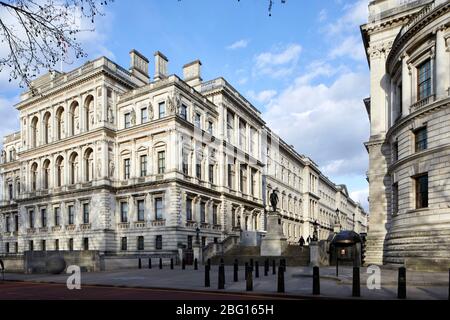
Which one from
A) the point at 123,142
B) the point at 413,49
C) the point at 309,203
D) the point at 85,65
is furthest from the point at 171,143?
the point at 309,203

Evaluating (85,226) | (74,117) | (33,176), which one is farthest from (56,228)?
(74,117)

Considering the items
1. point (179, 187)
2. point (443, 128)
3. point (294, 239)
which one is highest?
point (443, 128)

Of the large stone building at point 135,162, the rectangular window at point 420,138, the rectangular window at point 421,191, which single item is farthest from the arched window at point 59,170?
the rectangular window at point 421,191

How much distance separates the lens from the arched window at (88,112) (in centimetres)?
4866

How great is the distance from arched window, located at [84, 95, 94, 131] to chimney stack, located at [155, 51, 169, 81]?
28.3ft

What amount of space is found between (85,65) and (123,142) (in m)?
10.4

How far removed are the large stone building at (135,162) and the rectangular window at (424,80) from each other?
78.1 feet

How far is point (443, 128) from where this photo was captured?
23.0 m

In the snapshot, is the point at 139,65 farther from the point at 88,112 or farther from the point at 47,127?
the point at 47,127

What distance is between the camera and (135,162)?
46.3 meters

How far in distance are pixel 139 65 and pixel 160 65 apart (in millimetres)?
2799

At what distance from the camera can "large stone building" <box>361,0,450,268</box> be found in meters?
23.0
